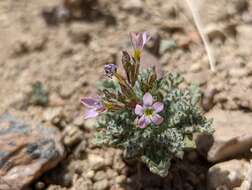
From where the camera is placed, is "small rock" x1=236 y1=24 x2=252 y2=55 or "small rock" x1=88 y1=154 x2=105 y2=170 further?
"small rock" x1=236 y1=24 x2=252 y2=55

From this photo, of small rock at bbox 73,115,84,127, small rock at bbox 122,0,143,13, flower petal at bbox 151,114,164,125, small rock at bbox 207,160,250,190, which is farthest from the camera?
small rock at bbox 122,0,143,13

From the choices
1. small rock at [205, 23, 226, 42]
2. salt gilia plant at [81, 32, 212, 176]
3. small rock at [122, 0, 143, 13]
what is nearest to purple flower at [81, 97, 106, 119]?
salt gilia plant at [81, 32, 212, 176]

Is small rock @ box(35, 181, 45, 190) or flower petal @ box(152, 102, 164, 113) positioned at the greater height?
flower petal @ box(152, 102, 164, 113)

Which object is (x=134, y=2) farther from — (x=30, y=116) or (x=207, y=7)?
(x=30, y=116)

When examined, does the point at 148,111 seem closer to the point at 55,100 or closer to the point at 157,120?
the point at 157,120

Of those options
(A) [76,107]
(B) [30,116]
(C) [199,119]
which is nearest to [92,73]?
(A) [76,107]

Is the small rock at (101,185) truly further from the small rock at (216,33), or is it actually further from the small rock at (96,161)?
the small rock at (216,33)

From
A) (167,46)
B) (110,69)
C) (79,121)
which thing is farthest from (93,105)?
(167,46)

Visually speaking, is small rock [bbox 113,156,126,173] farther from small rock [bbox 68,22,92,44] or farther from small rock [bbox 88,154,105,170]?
small rock [bbox 68,22,92,44]
